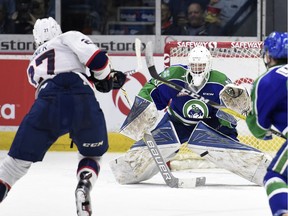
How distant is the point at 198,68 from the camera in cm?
689

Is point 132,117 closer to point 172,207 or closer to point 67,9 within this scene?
point 172,207

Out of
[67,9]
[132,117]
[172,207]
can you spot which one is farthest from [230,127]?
[67,9]

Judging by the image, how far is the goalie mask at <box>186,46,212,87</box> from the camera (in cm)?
689

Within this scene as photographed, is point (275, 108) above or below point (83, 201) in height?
above

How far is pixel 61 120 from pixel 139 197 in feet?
4.09

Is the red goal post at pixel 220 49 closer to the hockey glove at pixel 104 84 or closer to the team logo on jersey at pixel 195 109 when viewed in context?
the team logo on jersey at pixel 195 109

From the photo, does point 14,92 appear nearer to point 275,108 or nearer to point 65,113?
point 65,113

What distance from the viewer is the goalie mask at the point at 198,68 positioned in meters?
6.89

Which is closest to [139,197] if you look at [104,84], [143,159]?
[143,159]

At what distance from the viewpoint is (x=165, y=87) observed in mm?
6926

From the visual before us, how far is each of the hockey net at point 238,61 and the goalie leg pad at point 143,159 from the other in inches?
40.4

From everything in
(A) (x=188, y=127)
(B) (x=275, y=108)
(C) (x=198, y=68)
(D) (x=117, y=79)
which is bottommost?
(A) (x=188, y=127)

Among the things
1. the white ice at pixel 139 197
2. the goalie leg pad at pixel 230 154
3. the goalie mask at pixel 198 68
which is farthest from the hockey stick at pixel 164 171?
the goalie mask at pixel 198 68

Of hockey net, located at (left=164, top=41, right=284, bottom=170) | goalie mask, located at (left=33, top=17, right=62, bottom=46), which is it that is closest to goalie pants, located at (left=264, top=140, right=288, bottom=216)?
goalie mask, located at (left=33, top=17, right=62, bottom=46)
